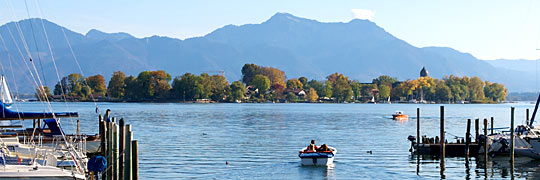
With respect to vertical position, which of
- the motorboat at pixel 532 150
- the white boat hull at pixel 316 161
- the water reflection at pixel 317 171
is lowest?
the water reflection at pixel 317 171

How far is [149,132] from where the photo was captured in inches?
3009

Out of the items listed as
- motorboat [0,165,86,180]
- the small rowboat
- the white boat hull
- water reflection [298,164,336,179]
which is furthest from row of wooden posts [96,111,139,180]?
the white boat hull

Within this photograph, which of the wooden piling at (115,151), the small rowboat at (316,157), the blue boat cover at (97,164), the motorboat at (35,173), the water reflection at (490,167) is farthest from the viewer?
the small rowboat at (316,157)

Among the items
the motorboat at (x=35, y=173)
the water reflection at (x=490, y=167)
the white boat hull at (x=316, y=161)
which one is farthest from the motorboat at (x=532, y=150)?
the motorboat at (x=35, y=173)

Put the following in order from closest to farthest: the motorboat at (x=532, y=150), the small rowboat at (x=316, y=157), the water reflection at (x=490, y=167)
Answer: the water reflection at (x=490, y=167) < the small rowboat at (x=316, y=157) < the motorboat at (x=532, y=150)

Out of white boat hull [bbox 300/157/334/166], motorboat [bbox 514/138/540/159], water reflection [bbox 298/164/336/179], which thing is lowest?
water reflection [bbox 298/164/336/179]

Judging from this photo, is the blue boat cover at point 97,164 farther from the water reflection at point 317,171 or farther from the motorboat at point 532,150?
the motorboat at point 532,150

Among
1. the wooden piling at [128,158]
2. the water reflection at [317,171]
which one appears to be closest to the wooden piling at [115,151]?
the wooden piling at [128,158]

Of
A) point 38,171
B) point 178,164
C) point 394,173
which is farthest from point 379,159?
point 38,171

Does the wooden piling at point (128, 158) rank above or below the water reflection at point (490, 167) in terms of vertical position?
above

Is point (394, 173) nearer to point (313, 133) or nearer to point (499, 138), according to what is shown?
point (499, 138)

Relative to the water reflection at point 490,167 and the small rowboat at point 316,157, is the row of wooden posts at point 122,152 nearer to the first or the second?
the small rowboat at point 316,157

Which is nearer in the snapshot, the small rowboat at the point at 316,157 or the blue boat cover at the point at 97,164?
the blue boat cover at the point at 97,164

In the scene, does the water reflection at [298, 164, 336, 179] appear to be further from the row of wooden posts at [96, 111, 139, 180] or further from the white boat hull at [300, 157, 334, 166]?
the row of wooden posts at [96, 111, 139, 180]
